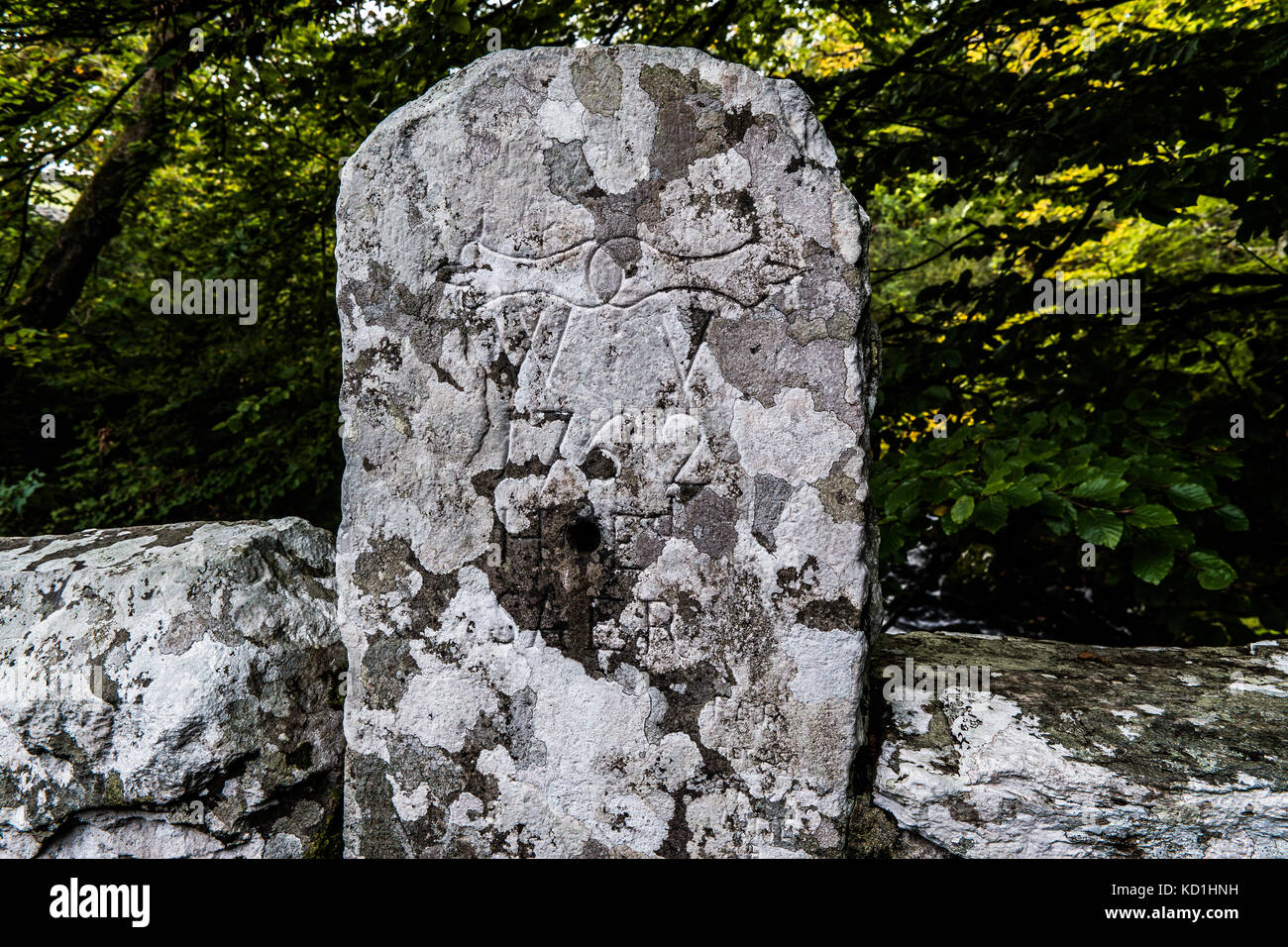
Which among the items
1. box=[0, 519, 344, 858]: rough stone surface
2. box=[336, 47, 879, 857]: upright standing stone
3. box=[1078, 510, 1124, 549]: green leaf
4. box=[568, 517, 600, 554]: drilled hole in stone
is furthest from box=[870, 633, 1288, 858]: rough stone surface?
box=[0, 519, 344, 858]: rough stone surface

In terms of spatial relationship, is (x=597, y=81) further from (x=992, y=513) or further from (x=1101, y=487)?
(x=1101, y=487)

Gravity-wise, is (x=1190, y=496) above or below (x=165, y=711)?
above

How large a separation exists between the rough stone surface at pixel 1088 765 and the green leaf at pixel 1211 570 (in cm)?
23

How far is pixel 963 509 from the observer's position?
69.9 inches

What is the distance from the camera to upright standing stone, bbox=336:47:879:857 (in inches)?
59.1

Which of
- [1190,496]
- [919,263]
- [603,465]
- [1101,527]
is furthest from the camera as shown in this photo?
[919,263]

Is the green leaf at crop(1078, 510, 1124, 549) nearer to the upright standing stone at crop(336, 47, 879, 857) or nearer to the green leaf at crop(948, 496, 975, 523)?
the green leaf at crop(948, 496, 975, 523)

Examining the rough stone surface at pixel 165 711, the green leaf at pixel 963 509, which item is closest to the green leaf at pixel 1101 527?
the green leaf at pixel 963 509

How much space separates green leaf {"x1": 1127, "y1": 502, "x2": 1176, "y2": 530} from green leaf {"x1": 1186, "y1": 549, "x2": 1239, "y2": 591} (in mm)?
145

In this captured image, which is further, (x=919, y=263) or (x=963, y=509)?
(x=919, y=263)

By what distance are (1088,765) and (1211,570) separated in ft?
2.26

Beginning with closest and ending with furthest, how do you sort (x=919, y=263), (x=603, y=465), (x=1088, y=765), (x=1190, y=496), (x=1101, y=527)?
(x=1088, y=765)
(x=603, y=465)
(x=1101, y=527)
(x=1190, y=496)
(x=919, y=263)

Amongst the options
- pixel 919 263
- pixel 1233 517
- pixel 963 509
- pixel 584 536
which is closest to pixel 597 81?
pixel 584 536

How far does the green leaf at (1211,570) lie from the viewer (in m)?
1.72
